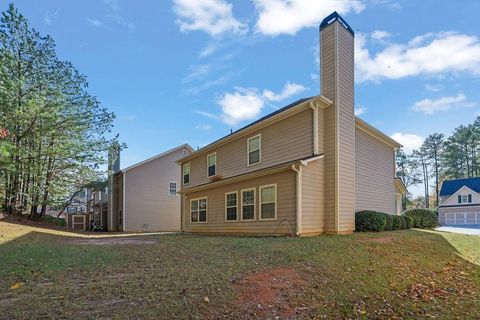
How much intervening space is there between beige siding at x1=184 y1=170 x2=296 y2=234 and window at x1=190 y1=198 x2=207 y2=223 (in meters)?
0.24

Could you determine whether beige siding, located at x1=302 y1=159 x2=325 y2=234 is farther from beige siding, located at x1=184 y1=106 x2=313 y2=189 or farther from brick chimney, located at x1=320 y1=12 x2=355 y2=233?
beige siding, located at x1=184 y1=106 x2=313 y2=189

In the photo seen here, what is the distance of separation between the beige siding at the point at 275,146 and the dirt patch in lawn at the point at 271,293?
289 inches

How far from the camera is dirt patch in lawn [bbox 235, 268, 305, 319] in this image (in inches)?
188

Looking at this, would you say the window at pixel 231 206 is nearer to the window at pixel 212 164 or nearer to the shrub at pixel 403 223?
the window at pixel 212 164

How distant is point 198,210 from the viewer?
60.2 ft

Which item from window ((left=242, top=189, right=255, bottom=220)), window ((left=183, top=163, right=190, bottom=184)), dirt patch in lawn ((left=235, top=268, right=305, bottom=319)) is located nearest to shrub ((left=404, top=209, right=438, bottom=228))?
window ((left=242, top=189, right=255, bottom=220))

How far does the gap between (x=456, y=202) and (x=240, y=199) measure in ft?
117

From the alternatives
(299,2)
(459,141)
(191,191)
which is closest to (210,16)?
(299,2)

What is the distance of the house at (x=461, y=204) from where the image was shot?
38156 mm

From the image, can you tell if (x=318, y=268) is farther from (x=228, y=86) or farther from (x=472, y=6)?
(x=228, y=86)

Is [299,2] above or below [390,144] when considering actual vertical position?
above

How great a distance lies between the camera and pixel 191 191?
18.8 metres

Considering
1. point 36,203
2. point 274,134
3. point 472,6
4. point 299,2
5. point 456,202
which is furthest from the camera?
point 456,202

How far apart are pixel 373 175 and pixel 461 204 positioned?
100ft
